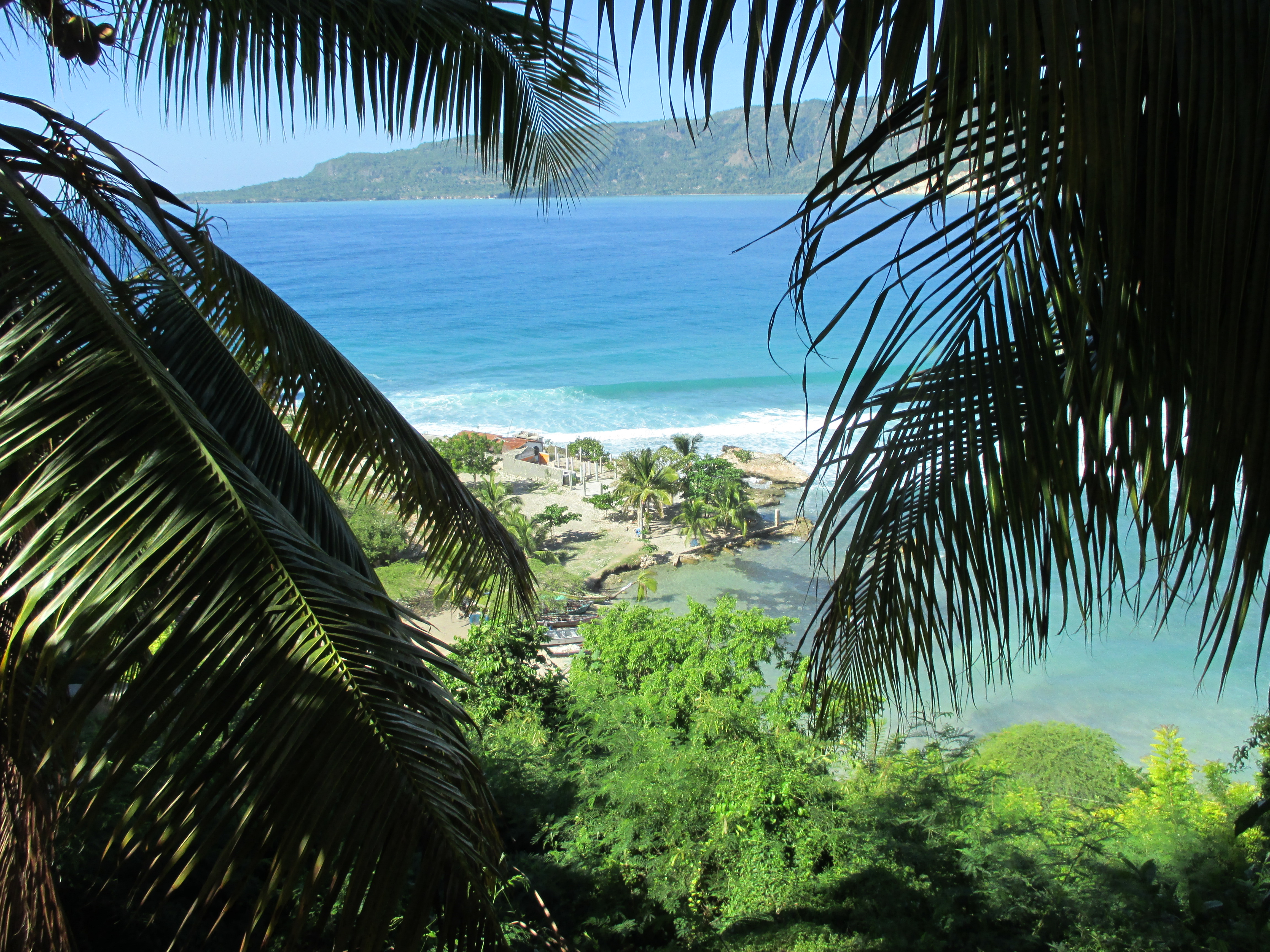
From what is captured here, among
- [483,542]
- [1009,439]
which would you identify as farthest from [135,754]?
[483,542]

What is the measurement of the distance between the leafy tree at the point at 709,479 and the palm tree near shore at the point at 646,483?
444 millimetres

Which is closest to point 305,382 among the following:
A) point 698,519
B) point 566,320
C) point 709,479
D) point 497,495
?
point 497,495

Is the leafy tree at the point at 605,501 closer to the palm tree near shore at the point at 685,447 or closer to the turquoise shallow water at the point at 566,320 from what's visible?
the palm tree near shore at the point at 685,447

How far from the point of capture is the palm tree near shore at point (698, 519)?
2642cm

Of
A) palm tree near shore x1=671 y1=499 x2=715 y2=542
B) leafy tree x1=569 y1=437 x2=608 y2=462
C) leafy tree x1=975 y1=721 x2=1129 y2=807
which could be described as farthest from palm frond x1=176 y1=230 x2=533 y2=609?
leafy tree x1=569 y1=437 x2=608 y2=462

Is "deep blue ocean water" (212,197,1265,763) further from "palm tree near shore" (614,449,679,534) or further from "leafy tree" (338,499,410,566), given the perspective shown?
"leafy tree" (338,499,410,566)

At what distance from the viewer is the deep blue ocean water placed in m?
16.5

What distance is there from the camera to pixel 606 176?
13925cm

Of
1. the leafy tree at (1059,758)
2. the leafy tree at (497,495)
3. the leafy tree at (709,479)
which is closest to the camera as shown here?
the leafy tree at (1059,758)

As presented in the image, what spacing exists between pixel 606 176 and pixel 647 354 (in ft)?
308

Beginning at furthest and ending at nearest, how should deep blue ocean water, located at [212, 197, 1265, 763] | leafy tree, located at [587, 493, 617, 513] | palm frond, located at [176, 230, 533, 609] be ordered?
leafy tree, located at [587, 493, 617, 513], deep blue ocean water, located at [212, 197, 1265, 763], palm frond, located at [176, 230, 533, 609]

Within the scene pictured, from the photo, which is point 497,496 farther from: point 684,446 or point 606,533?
point 684,446

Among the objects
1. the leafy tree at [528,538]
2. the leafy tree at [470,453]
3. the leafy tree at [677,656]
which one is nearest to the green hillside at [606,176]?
the leafy tree at [470,453]

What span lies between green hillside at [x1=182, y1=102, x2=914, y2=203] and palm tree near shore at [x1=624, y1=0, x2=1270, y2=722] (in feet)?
354
